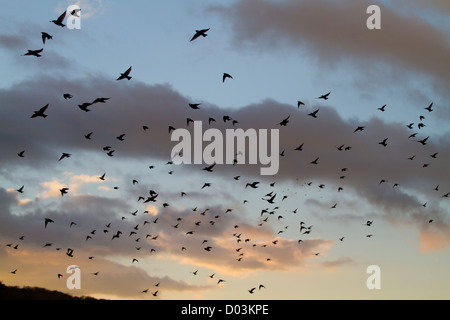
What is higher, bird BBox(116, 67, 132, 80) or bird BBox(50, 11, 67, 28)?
bird BBox(50, 11, 67, 28)

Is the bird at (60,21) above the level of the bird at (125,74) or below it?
above
